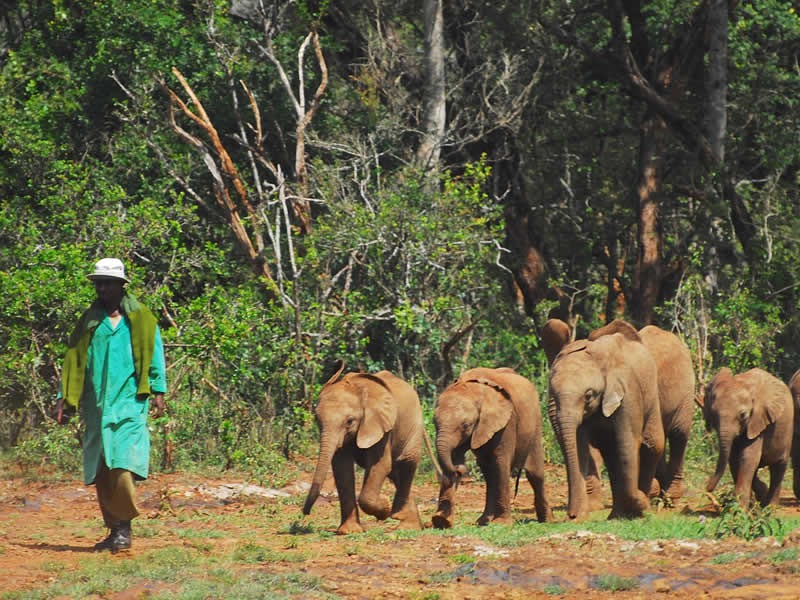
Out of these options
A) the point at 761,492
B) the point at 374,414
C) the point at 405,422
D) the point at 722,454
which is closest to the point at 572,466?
the point at 405,422

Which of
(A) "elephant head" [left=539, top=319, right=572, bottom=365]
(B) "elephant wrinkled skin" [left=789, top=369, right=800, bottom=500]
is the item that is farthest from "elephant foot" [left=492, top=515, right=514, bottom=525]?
(B) "elephant wrinkled skin" [left=789, top=369, right=800, bottom=500]

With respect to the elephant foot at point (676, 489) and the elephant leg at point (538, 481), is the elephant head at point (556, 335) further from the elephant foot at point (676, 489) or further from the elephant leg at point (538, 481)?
the elephant leg at point (538, 481)

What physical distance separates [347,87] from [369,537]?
40.8 ft

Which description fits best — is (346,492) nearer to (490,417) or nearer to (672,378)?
(490,417)

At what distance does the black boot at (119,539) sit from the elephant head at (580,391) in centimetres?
361

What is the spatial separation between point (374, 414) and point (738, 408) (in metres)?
3.40

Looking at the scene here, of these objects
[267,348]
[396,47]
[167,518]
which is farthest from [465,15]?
[167,518]

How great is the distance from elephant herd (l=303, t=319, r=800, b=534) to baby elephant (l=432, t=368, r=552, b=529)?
1cm

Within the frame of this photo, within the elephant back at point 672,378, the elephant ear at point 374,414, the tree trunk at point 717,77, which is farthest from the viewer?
the tree trunk at point 717,77

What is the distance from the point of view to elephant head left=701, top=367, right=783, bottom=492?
12.3 m

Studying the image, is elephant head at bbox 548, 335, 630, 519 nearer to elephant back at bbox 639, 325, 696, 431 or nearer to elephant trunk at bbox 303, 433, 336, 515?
elephant back at bbox 639, 325, 696, 431

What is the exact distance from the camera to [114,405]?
9.70 metres

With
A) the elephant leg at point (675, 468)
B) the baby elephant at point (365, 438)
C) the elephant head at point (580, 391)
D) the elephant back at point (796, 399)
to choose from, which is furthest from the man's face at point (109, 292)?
the elephant back at point (796, 399)

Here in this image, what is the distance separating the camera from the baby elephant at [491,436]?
37.2 ft
